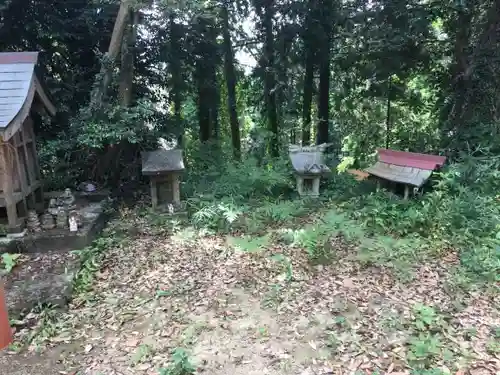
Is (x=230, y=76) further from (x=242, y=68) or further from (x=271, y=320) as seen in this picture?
(x=271, y=320)

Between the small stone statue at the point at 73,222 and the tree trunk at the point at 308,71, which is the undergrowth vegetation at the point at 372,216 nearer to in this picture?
the small stone statue at the point at 73,222

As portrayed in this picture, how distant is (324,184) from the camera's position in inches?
314

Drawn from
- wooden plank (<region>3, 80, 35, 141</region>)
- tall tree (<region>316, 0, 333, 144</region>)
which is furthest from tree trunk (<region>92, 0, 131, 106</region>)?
tall tree (<region>316, 0, 333, 144</region>)

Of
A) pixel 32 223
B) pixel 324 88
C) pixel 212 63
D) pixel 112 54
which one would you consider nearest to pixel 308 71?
pixel 324 88

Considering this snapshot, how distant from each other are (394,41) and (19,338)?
8.32 m

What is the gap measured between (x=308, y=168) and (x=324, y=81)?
3379 mm

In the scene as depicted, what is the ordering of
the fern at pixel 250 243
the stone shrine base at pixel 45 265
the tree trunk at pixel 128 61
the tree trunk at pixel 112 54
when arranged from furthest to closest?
the tree trunk at pixel 128 61 → the tree trunk at pixel 112 54 → the fern at pixel 250 243 → the stone shrine base at pixel 45 265

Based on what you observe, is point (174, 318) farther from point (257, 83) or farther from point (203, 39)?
point (257, 83)

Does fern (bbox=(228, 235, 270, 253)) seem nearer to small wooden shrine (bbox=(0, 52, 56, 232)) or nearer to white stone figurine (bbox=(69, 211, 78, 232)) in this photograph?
white stone figurine (bbox=(69, 211, 78, 232))

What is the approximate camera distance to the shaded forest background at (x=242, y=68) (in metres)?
7.38

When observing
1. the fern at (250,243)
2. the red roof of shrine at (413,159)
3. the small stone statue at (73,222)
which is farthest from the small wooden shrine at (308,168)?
the small stone statue at (73,222)

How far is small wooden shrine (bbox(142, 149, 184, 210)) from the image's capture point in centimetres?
648

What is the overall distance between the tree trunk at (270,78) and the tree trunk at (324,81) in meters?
1.21

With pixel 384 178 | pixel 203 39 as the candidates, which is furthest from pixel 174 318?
pixel 203 39
